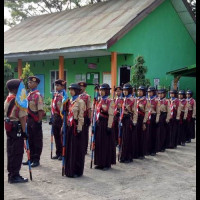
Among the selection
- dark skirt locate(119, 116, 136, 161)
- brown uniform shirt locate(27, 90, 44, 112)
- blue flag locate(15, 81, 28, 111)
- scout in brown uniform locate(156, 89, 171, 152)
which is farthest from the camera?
scout in brown uniform locate(156, 89, 171, 152)

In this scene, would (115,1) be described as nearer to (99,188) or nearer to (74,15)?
(74,15)

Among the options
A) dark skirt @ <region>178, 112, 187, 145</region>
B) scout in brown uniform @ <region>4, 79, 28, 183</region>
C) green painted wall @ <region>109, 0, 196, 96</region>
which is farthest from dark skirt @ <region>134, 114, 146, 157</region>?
green painted wall @ <region>109, 0, 196, 96</region>

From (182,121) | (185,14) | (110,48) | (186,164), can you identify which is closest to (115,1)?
(185,14)

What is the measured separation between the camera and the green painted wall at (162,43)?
16.3 metres

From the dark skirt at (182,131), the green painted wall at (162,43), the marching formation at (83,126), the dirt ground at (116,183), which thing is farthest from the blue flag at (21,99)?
the green painted wall at (162,43)

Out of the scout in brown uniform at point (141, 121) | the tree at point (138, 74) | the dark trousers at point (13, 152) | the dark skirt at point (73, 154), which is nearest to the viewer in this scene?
the dark trousers at point (13, 152)

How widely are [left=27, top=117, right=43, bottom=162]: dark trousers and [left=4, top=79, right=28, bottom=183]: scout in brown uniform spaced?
1407 millimetres

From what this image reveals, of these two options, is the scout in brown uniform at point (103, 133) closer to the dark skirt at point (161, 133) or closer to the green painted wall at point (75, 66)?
the dark skirt at point (161, 133)

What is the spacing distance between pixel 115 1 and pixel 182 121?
944 centimetres

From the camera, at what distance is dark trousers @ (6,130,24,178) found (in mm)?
6508

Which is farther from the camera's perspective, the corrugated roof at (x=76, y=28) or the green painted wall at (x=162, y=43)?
the green painted wall at (x=162, y=43)

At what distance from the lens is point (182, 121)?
1258cm

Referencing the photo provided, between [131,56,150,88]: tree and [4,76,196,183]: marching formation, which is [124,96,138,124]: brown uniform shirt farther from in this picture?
[131,56,150,88]: tree

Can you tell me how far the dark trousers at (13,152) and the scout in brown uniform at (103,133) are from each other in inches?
80.4
